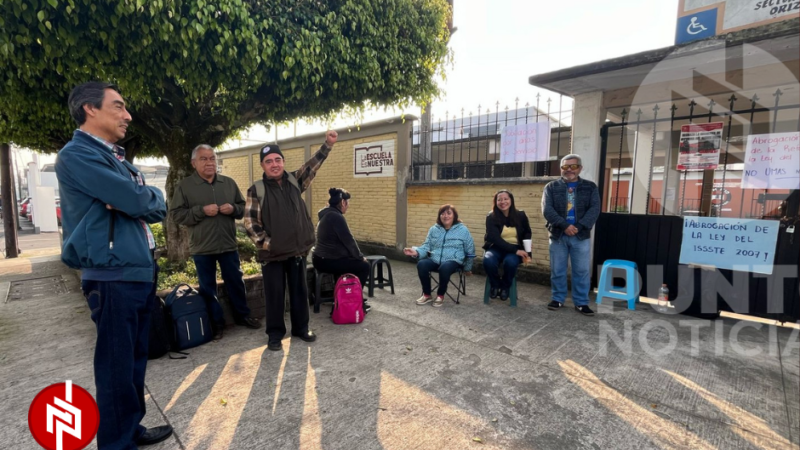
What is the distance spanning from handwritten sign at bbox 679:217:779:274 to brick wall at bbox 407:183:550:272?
1818mm

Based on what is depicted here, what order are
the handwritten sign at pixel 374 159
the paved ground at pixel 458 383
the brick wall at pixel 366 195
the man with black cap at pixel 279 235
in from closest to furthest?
1. the paved ground at pixel 458 383
2. the man with black cap at pixel 279 235
3. the handwritten sign at pixel 374 159
4. the brick wall at pixel 366 195

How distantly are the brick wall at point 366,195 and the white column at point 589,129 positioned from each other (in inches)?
147

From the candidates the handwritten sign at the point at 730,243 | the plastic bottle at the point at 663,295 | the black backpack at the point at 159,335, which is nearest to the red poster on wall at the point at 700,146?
the handwritten sign at the point at 730,243

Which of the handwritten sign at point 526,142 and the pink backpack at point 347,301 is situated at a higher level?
the handwritten sign at point 526,142

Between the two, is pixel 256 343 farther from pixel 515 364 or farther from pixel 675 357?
pixel 675 357

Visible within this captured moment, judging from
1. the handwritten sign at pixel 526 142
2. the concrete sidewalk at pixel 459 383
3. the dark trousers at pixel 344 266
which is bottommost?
the concrete sidewalk at pixel 459 383

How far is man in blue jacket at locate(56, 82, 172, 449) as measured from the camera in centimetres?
181

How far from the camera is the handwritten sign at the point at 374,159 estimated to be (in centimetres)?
794

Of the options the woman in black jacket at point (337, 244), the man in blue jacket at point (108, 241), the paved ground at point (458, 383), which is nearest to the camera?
the man in blue jacket at point (108, 241)

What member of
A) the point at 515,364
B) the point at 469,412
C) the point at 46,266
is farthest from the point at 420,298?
the point at 46,266

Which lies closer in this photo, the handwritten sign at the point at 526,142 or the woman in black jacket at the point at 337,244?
the woman in black jacket at the point at 337,244

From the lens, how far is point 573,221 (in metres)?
4.52

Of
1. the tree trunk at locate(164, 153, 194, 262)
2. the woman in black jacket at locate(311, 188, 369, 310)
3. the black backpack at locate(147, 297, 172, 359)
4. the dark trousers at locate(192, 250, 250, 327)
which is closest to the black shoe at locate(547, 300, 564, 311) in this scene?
the woman in black jacket at locate(311, 188, 369, 310)

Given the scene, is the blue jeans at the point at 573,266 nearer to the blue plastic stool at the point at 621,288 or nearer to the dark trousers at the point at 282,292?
the blue plastic stool at the point at 621,288
